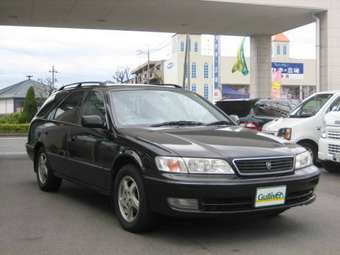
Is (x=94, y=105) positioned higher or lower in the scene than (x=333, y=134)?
higher

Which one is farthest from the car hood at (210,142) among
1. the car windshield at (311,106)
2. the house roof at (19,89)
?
the house roof at (19,89)

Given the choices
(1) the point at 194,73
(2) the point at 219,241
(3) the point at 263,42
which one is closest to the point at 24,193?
(2) the point at 219,241

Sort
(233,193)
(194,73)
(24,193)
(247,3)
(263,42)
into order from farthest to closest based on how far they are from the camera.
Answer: (194,73)
(263,42)
(247,3)
(24,193)
(233,193)

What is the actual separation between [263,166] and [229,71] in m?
58.6

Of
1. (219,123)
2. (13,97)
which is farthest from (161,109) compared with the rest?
(13,97)

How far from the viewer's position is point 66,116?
25.3ft

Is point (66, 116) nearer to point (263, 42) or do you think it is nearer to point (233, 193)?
point (233, 193)

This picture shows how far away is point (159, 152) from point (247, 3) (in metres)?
14.9

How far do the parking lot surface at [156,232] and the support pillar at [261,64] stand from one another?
18428 mm

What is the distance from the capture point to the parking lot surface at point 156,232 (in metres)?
5.03

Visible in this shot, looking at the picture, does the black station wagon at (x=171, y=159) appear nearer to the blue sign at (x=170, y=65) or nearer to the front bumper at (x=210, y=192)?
the front bumper at (x=210, y=192)

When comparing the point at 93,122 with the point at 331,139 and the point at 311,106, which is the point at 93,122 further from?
the point at 311,106

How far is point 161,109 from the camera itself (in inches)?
258

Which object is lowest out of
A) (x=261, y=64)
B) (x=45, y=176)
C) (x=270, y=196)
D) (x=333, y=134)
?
(x=45, y=176)
